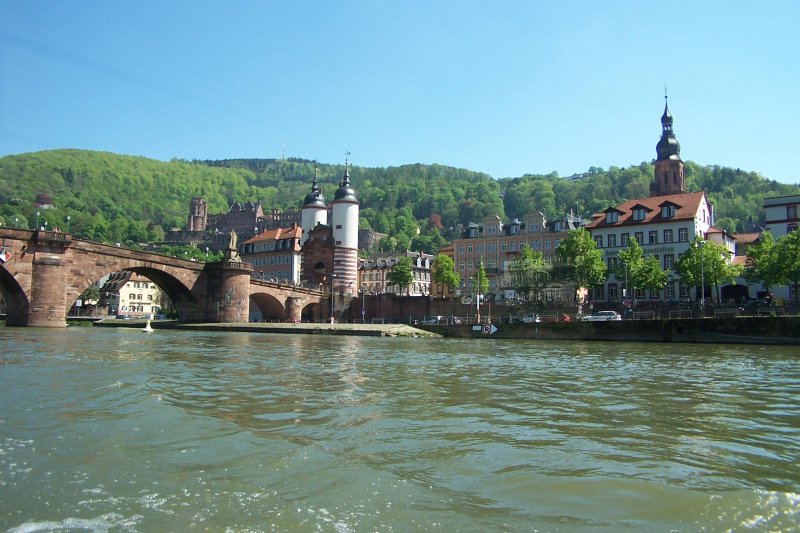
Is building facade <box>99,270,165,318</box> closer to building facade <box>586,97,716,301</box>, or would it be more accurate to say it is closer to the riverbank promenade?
the riverbank promenade

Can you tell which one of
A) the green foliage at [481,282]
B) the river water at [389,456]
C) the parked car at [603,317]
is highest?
the green foliage at [481,282]

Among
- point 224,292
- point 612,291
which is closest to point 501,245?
point 612,291

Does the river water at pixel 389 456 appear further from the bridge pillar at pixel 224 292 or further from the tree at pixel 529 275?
the tree at pixel 529 275

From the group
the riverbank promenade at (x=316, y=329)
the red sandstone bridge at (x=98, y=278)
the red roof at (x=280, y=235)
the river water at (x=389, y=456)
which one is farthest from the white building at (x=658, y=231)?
the red roof at (x=280, y=235)

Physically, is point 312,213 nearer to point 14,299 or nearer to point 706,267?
point 14,299

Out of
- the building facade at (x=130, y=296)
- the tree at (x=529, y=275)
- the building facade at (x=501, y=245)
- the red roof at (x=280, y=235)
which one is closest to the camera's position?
the tree at (x=529, y=275)

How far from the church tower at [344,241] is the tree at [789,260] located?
51320mm

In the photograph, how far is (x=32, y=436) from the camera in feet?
31.3

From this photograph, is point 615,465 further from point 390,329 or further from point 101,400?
point 390,329

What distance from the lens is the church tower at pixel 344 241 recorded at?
88438mm

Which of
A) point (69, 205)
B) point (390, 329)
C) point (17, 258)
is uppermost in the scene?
point (69, 205)

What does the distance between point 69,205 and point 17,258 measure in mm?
157762

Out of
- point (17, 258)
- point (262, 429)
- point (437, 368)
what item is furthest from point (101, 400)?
point (17, 258)

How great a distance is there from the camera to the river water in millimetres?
6480
